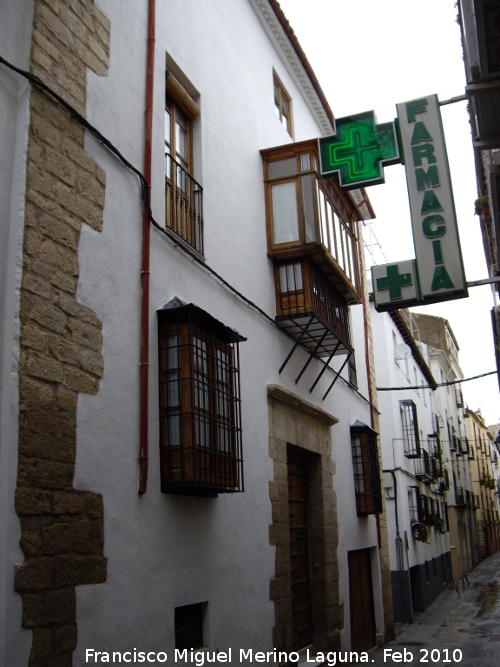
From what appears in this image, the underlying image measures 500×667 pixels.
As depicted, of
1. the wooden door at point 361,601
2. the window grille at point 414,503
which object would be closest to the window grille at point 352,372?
the wooden door at point 361,601

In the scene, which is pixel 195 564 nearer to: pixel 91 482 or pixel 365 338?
pixel 91 482

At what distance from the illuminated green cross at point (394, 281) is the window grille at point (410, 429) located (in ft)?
39.2

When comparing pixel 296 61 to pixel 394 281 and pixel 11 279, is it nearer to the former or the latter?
pixel 394 281

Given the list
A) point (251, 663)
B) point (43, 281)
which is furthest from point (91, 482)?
point (251, 663)

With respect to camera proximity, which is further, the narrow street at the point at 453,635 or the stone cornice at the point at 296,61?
the narrow street at the point at 453,635

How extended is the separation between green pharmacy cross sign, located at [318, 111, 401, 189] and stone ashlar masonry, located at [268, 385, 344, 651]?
2566 mm

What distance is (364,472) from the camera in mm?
11516

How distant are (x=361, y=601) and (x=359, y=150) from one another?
281 inches

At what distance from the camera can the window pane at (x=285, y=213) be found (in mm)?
8688

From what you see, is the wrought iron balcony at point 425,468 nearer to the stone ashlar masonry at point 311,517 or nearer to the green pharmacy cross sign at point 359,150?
the stone ashlar masonry at point 311,517

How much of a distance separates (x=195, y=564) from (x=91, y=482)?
1654 mm

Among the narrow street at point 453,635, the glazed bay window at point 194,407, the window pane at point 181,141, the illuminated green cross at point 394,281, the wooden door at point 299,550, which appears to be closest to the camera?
the glazed bay window at point 194,407

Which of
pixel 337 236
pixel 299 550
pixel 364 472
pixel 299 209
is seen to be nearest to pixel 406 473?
pixel 364 472

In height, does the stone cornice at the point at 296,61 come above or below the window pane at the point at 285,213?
above
